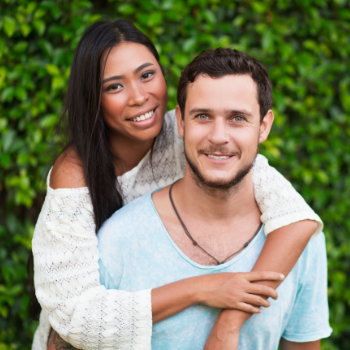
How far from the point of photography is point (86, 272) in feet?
6.44

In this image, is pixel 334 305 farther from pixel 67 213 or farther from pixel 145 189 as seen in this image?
pixel 67 213

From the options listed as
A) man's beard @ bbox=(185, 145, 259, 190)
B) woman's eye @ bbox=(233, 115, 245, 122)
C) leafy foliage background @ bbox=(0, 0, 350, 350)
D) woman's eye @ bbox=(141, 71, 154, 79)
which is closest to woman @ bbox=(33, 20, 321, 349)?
woman's eye @ bbox=(141, 71, 154, 79)

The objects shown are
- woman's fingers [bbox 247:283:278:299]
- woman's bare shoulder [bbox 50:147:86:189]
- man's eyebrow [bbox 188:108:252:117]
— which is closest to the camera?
woman's fingers [bbox 247:283:278:299]

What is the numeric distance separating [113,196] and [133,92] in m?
0.46

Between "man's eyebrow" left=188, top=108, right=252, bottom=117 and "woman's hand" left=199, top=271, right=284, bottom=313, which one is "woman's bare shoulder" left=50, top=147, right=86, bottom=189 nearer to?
"man's eyebrow" left=188, top=108, right=252, bottom=117

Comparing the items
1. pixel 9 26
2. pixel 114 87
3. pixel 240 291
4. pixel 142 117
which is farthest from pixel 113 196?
pixel 9 26

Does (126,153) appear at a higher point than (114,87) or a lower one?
lower

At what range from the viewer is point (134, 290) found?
2.01 meters

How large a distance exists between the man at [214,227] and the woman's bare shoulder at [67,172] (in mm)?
225

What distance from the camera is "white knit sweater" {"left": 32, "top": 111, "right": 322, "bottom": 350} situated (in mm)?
1912

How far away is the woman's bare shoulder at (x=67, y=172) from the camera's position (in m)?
2.19

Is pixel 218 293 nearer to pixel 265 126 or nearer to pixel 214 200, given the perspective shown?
pixel 214 200

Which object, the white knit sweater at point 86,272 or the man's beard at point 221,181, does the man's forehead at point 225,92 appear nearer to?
the man's beard at point 221,181

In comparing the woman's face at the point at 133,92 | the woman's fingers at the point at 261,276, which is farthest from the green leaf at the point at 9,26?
the woman's fingers at the point at 261,276
